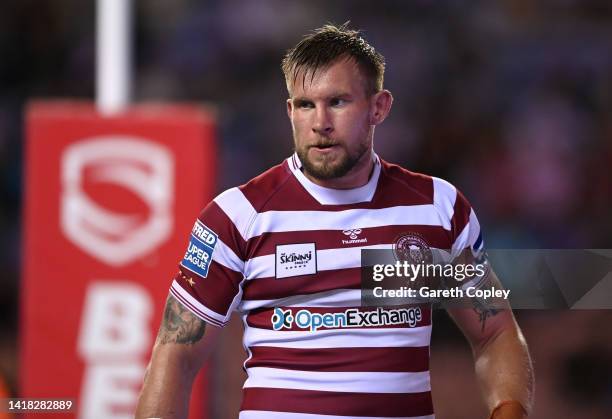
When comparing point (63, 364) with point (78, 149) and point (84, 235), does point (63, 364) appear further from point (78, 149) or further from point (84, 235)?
point (78, 149)

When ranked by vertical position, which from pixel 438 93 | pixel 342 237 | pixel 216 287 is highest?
pixel 438 93

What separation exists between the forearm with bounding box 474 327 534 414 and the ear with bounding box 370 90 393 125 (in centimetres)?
66

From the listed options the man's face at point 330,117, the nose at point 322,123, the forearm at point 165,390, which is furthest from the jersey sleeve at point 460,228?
the forearm at point 165,390

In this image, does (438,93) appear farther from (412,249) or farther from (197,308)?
(197,308)

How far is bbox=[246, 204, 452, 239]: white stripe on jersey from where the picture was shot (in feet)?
9.70

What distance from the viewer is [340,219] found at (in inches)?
118

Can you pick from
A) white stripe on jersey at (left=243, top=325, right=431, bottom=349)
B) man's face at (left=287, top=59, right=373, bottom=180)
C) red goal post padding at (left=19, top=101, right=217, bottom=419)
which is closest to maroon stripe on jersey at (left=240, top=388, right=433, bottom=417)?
white stripe on jersey at (left=243, top=325, right=431, bottom=349)

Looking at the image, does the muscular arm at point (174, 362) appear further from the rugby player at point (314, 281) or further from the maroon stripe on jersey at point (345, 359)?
the maroon stripe on jersey at point (345, 359)

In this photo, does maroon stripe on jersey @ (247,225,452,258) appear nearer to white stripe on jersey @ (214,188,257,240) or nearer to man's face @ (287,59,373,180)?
white stripe on jersey @ (214,188,257,240)

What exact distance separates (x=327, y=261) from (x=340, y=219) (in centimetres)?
12

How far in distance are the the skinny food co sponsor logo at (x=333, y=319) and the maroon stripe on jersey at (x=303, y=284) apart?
0.16 feet

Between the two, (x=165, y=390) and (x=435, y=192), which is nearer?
(x=165, y=390)

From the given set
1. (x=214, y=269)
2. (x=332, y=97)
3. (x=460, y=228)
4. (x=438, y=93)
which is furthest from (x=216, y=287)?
(x=438, y=93)

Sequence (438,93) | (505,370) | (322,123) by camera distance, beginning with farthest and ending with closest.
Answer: (438,93)
(505,370)
(322,123)
